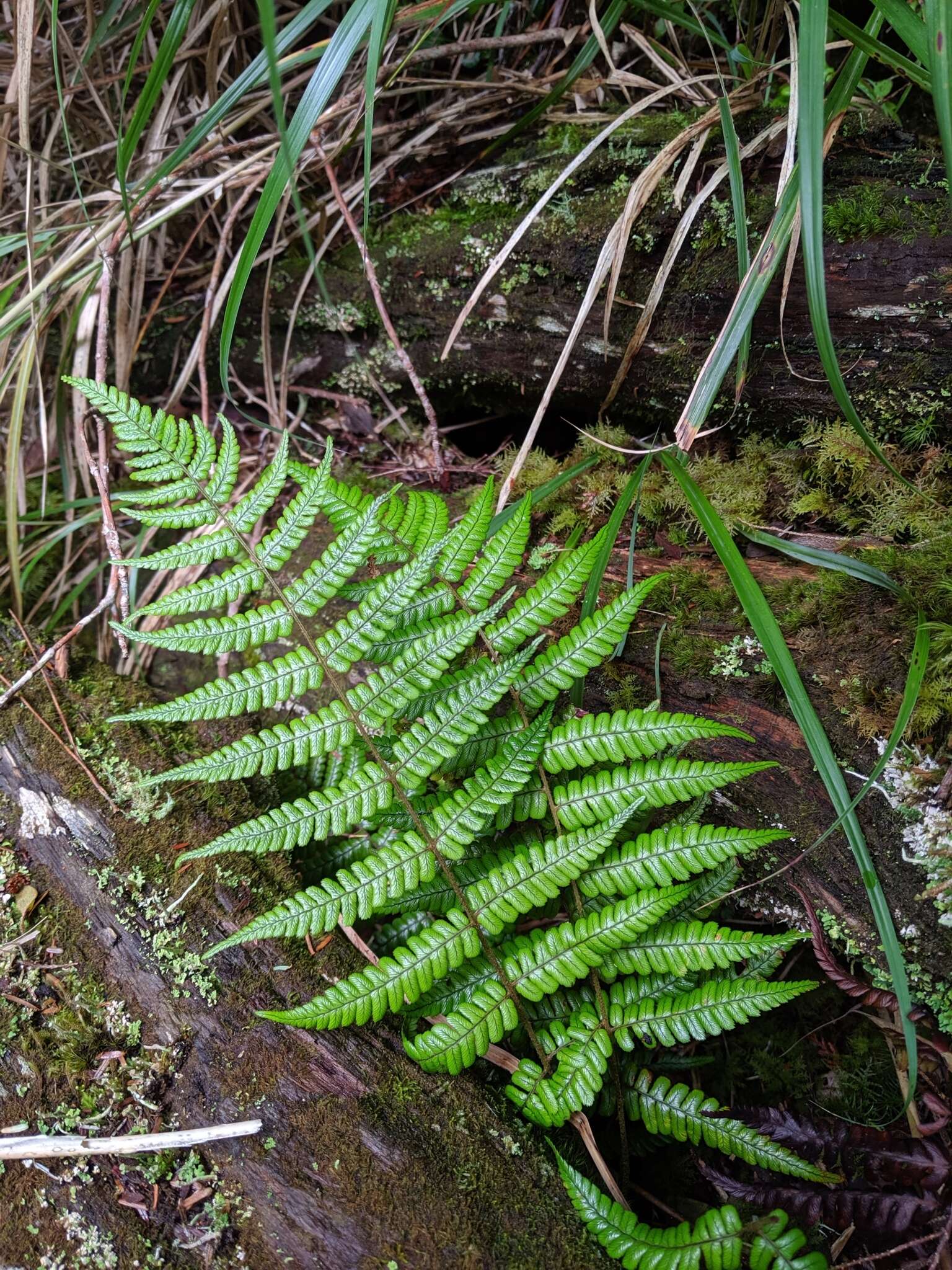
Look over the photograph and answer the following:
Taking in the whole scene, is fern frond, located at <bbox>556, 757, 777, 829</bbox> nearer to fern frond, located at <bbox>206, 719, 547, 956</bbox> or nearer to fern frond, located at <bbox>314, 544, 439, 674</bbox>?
fern frond, located at <bbox>206, 719, 547, 956</bbox>

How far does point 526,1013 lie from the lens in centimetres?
180

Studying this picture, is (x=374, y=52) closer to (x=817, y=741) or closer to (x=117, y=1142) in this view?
(x=817, y=741)

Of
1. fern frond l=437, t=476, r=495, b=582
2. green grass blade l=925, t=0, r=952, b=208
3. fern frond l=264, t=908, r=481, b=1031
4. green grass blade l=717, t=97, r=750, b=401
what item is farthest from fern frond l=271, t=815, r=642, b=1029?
green grass blade l=925, t=0, r=952, b=208

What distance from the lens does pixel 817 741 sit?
5.90ft

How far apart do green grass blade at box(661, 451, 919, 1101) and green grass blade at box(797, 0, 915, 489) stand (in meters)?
0.43

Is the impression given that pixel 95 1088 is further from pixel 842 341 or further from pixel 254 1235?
pixel 842 341

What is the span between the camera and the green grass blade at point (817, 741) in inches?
66.4

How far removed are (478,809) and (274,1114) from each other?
31.3 inches

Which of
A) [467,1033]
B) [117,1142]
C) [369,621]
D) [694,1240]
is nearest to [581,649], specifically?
[369,621]

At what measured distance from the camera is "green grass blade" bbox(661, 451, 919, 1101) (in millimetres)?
1687

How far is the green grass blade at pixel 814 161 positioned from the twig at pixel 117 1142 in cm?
206

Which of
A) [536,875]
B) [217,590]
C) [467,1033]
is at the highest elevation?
[217,590]

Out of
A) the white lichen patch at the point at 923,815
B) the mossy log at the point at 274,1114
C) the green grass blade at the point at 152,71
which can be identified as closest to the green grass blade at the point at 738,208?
the white lichen patch at the point at 923,815

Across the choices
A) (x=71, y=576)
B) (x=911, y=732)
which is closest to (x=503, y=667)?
(x=911, y=732)
